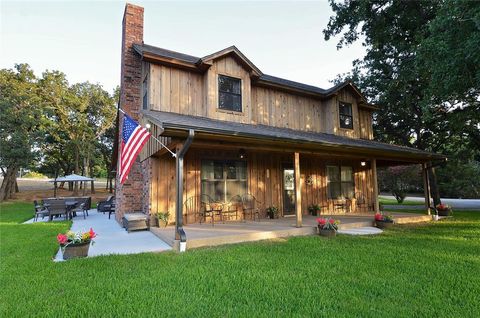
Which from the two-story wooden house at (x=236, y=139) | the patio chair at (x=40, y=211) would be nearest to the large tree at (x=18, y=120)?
the patio chair at (x=40, y=211)

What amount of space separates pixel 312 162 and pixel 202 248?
6.67 meters

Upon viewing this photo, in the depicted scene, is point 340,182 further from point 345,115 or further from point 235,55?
point 235,55

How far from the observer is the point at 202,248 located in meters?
5.68

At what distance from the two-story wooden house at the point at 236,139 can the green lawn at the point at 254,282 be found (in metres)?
2.00

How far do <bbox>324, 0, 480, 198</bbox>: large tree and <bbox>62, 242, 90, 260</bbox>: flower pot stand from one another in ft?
31.7

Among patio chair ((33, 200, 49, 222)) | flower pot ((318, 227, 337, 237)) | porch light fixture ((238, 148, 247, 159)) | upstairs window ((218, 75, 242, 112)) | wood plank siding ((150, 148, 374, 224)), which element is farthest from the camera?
patio chair ((33, 200, 49, 222))

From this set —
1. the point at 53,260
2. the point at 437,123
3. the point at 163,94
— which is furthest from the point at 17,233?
the point at 437,123

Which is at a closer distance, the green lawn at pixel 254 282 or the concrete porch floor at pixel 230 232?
the green lawn at pixel 254 282

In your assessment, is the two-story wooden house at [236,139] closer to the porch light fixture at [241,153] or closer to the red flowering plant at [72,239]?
the porch light fixture at [241,153]

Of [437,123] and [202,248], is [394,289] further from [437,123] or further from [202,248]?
[437,123]

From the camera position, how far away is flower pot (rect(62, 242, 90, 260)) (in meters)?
4.96

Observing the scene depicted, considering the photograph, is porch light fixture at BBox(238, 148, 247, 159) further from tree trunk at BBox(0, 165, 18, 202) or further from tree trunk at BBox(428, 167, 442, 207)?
tree trunk at BBox(0, 165, 18, 202)

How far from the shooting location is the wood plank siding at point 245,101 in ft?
27.8

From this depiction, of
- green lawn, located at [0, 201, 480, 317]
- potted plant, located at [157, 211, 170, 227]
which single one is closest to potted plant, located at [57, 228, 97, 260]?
green lawn, located at [0, 201, 480, 317]
